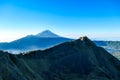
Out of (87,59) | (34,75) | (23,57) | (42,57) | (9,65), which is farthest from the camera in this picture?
(87,59)

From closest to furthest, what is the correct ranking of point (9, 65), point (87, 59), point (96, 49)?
point (9, 65) → point (87, 59) → point (96, 49)

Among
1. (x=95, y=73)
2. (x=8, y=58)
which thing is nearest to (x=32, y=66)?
(x=8, y=58)

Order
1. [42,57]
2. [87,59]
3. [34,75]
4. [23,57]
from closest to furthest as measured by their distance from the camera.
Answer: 1. [34,75]
2. [23,57]
3. [42,57]
4. [87,59]

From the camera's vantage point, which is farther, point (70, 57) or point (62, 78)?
point (70, 57)

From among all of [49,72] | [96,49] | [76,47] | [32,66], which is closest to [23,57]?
[32,66]

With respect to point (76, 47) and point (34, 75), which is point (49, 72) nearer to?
point (34, 75)

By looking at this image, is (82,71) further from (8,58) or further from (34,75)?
(8,58)

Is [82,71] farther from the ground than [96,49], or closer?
closer
